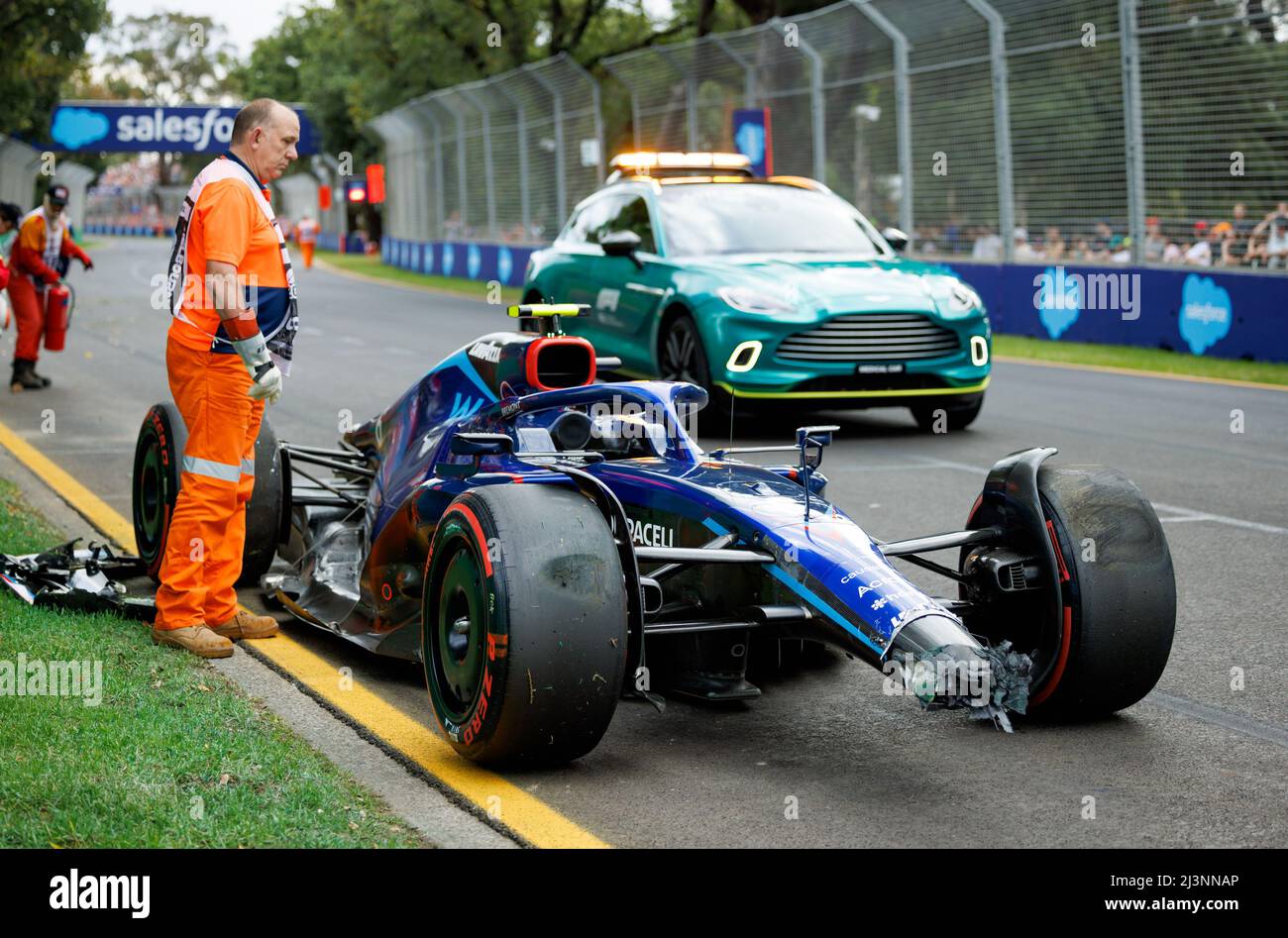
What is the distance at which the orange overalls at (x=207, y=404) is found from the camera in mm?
6230

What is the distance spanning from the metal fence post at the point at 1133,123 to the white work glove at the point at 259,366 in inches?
547

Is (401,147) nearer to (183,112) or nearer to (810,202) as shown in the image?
(183,112)

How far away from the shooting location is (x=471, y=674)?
16.2 feet

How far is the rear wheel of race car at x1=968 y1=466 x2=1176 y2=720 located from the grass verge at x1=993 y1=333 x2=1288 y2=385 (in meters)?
10.5

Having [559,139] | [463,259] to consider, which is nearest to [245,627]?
[559,139]

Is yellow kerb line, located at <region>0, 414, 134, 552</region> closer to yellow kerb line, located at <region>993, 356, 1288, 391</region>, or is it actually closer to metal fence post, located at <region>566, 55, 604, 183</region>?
yellow kerb line, located at <region>993, 356, 1288, 391</region>

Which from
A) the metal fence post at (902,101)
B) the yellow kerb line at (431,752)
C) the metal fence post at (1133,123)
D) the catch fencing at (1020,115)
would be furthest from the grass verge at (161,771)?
the metal fence post at (902,101)

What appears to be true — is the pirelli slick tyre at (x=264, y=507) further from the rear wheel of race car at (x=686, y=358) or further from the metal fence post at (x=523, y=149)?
the metal fence post at (x=523, y=149)

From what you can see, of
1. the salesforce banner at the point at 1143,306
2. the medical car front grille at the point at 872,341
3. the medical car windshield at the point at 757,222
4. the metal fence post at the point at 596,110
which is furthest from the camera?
the metal fence post at the point at 596,110

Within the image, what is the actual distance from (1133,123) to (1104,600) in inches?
567

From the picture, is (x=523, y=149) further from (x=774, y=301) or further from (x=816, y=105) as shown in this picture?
(x=774, y=301)
